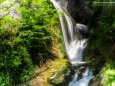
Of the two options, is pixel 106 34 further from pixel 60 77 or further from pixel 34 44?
pixel 34 44

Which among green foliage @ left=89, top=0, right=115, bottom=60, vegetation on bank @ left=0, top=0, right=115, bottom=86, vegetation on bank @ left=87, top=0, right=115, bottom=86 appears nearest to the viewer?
vegetation on bank @ left=87, top=0, right=115, bottom=86

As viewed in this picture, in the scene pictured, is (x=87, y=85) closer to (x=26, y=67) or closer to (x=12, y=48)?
(x=26, y=67)

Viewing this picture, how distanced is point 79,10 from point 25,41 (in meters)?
8.23

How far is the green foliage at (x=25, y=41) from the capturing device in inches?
424

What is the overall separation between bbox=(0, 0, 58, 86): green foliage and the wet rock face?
603cm

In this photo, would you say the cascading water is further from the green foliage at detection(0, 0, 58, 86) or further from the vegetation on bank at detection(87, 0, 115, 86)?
the green foliage at detection(0, 0, 58, 86)

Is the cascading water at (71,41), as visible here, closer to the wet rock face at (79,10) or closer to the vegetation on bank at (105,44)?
the vegetation on bank at (105,44)

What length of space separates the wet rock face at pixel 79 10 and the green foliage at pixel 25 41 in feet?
19.8

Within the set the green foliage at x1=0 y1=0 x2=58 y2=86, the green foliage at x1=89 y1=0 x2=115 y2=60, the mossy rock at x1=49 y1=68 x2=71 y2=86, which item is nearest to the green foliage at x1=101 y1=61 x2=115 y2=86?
the green foliage at x1=89 y1=0 x2=115 y2=60

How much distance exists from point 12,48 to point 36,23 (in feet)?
5.34

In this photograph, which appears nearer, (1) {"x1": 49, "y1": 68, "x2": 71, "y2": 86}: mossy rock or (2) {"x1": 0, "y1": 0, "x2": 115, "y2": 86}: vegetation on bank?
(1) {"x1": 49, "y1": 68, "x2": 71, "y2": 86}: mossy rock

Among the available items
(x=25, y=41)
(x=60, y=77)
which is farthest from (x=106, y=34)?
(x=25, y=41)

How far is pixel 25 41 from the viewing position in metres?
11.3

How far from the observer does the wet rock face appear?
60.3 ft
